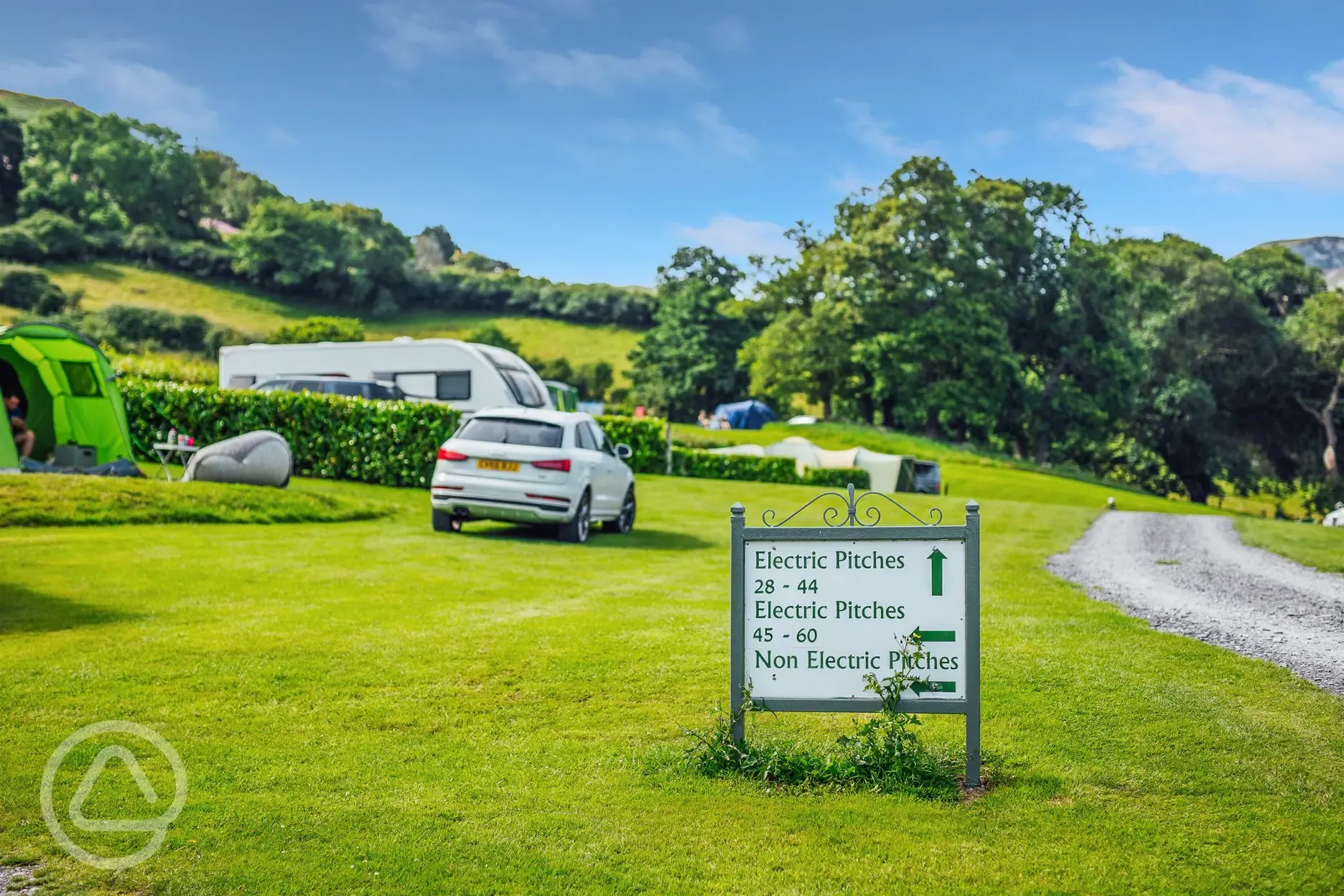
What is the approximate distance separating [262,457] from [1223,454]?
52050mm

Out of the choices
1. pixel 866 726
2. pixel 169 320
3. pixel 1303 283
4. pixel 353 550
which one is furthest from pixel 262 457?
pixel 1303 283

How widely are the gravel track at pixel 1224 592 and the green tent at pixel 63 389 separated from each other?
1582 centimetres

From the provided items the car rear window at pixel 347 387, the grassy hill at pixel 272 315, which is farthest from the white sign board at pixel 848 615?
the grassy hill at pixel 272 315

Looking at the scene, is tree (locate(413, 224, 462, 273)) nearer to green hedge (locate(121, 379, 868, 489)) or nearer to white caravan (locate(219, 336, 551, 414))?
white caravan (locate(219, 336, 551, 414))

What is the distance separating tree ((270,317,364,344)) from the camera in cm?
6769

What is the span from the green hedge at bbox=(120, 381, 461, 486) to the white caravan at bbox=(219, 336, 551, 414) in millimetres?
4588

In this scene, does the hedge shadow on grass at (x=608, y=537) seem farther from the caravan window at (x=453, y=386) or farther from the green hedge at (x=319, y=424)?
the caravan window at (x=453, y=386)

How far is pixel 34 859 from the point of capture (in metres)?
3.83

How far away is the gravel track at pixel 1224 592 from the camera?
7727 mm

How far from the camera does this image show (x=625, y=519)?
16.3 meters

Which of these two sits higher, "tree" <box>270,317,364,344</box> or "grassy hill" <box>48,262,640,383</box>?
"grassy hill" <box>48,262,640,383</box>

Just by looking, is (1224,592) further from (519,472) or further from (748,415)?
(748,415)

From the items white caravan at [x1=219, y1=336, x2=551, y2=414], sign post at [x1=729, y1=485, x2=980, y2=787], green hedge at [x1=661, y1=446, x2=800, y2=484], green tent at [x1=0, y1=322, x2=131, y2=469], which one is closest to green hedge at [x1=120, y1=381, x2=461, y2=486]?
green tent at [x1=0, y1=322, x2=131, y2=469]

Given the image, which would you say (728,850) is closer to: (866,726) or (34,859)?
(866,726)
